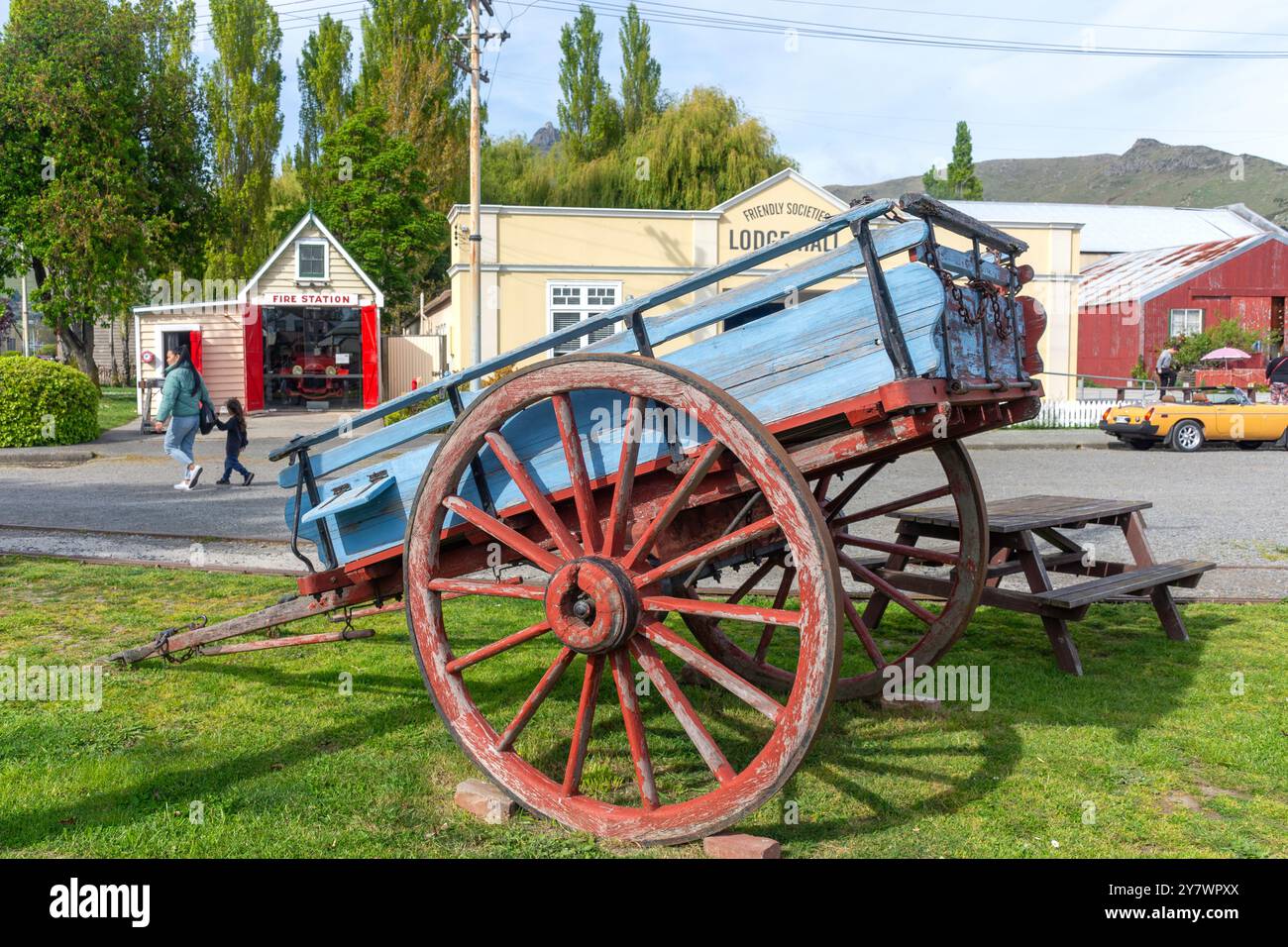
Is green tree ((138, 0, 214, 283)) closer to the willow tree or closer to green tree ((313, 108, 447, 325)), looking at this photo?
green tree ((313, 108, 447, 325))

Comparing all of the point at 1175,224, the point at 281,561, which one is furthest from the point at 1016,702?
the point at 1175,224

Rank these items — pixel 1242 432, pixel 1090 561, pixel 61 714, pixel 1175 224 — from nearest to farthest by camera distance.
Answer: pixel 61 714, pixel 1090 561, pixel 1242 432, pixel 1175 224

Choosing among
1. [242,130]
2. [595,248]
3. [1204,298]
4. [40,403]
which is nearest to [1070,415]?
[595,248]

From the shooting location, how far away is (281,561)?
838 centimetres

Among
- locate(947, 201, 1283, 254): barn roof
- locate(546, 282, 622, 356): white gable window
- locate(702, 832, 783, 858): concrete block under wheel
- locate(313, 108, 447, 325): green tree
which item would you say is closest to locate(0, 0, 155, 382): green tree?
locate(313, 108, 447, 325): green tree

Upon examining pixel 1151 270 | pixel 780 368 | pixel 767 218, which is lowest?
pixel 780 368

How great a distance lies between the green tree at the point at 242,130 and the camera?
40344mm

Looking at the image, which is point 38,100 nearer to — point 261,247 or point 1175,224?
point 261,247

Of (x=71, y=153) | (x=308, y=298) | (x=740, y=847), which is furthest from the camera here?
(x=71, y=153)

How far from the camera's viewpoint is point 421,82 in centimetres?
4238

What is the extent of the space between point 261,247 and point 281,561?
35.4 m

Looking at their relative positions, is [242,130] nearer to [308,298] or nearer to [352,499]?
[308,298]

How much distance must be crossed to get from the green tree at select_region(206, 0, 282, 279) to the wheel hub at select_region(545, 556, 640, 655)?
39381 mm

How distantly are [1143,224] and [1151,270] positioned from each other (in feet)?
50.2
